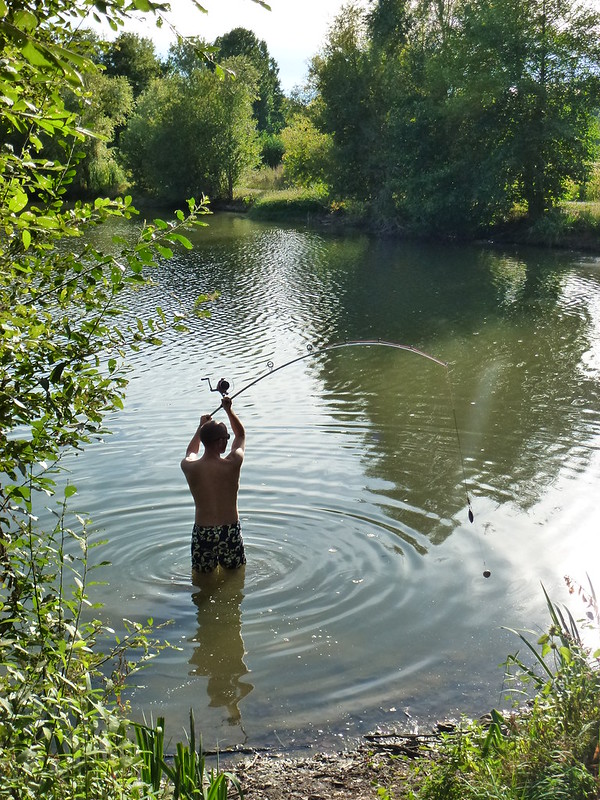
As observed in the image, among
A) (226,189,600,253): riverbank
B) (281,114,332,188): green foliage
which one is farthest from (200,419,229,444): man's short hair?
(281,114,332,188): green foliage

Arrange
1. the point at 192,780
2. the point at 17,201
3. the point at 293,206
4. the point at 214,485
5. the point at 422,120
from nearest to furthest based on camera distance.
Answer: the point at 17,201 < the point at 192,780 < the point at 214,485 < the point at 422,120 < the point at 293,206

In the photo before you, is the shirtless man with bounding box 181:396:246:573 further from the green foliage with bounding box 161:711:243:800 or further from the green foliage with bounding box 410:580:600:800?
the green foliage with bounding box 161:711:243:800

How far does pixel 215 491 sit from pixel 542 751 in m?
3.86

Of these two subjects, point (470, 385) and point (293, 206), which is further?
point (293, 206)

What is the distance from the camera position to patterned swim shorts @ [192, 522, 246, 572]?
7617 mm

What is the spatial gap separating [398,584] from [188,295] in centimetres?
1692

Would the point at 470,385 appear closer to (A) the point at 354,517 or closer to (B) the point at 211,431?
(A) the point at 354,517

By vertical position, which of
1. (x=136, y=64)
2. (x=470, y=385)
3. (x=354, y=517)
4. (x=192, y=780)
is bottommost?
→ (x=354, y=517)

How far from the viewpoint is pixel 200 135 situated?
5059 centimetres

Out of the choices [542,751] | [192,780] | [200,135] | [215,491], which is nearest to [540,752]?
[542,751]

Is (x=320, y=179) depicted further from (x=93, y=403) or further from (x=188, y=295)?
(x=93, y=403)

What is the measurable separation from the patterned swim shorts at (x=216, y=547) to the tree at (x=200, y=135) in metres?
45.4

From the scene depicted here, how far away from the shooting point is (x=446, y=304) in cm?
2258

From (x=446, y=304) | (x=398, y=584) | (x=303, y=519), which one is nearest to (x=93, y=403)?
(x=398, y=584)
